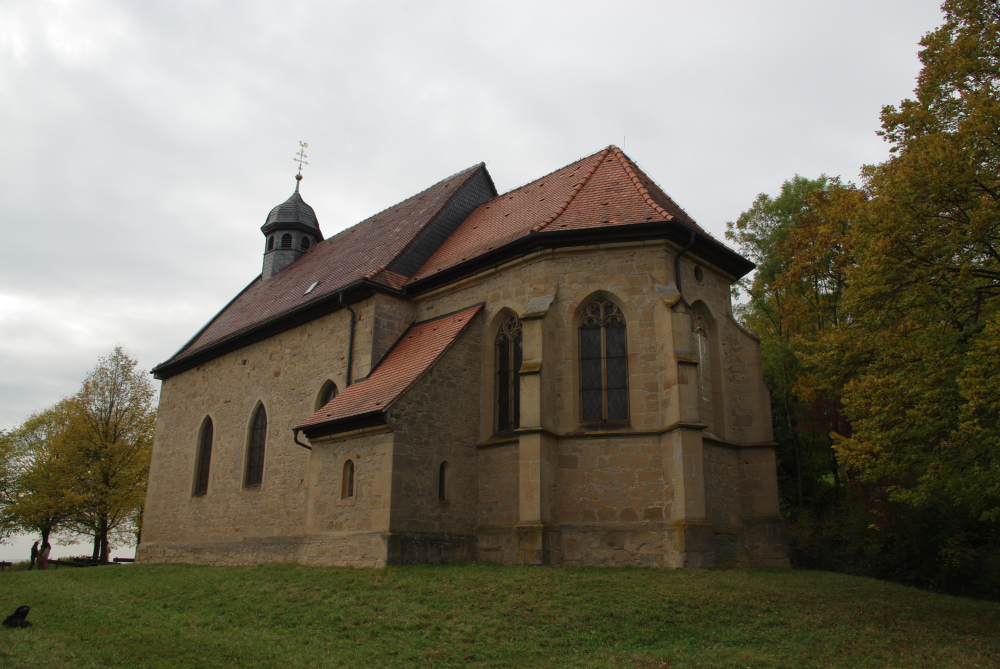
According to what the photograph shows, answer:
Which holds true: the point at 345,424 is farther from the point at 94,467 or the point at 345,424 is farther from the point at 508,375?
the point at 94,467

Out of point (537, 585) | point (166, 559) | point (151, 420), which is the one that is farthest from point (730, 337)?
point (151, 420)

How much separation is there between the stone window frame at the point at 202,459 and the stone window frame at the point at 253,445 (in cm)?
225

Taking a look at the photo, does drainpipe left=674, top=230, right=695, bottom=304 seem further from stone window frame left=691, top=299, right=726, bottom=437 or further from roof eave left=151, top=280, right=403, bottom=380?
roof eave left=151, top=280, right=403, bottom=380

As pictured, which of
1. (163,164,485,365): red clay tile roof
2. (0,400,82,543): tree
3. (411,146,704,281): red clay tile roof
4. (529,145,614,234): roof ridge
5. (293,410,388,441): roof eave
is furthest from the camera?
(0,400,82,543): tree


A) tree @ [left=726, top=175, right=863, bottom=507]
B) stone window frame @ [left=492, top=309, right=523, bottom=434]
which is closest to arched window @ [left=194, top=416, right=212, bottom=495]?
stone window frame @ [left=492, top=309, right=523, bottom=434]

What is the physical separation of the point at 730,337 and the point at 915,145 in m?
5.05

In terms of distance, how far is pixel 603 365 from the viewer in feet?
45.1

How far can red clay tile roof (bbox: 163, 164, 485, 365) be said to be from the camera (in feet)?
60.6

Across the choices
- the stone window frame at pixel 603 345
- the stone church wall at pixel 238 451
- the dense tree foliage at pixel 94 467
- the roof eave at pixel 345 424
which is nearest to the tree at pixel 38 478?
the dense tree foliage at pixel 94 467

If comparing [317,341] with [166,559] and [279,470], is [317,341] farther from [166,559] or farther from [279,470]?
[166,559]

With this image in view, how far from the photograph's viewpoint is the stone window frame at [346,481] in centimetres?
1355

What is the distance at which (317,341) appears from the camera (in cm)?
1784

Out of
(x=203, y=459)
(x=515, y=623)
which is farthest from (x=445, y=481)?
(x=203, y=459)

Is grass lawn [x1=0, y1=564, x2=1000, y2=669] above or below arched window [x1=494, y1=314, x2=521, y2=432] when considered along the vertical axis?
below
